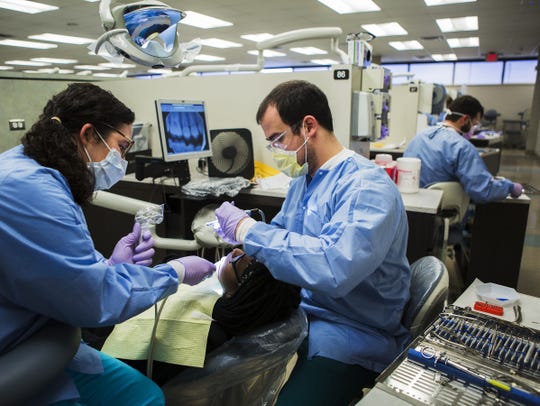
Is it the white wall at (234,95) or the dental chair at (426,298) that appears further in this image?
the white wall at (234,95)

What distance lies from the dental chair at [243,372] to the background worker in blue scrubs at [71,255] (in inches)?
3.5

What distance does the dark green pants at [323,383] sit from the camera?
1.03 metres

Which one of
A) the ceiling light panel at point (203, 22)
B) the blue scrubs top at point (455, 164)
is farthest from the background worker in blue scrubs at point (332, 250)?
the ceiling light panel at point (203, 22)

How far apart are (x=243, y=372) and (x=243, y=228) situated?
39cm

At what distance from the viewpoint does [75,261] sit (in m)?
0.83

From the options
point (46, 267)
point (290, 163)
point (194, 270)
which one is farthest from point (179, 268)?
point (290, 163)

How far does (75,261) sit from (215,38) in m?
8.41

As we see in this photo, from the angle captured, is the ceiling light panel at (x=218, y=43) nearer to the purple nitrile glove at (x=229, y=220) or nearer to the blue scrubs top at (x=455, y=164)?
the blue scrubs top at (x=455, y=164)

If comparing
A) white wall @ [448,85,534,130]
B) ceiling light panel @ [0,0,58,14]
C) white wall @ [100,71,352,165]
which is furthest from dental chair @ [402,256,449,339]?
white wall @ [448,85,534,130]

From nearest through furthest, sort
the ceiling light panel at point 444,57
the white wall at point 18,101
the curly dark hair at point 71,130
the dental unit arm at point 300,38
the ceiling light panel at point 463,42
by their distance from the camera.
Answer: the curly dark hair at point 71,130, the dental unit arm at point 300,38, the white wall at point 18,101, the ceiling light panel at point 463,42, the ceiling light panel at point 444,57

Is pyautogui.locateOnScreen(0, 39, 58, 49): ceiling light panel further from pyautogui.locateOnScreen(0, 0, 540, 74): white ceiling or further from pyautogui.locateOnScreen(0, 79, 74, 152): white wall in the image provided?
pyautogui.locateOnScreen(0, 79, 74, 152): white wall

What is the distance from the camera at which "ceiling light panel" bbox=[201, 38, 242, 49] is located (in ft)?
28.1

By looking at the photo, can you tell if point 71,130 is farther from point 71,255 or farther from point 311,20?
point 311,20

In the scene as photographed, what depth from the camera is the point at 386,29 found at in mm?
7570
